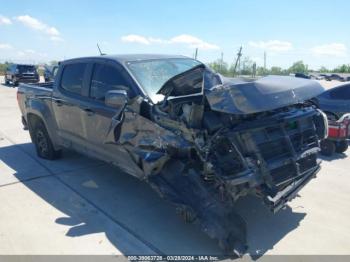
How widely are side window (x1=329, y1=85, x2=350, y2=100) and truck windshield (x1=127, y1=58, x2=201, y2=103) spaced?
195 inches

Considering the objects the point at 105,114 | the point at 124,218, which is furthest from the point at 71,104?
the point at 124,218

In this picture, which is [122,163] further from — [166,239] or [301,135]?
[301,135]

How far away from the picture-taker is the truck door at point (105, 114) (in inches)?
172

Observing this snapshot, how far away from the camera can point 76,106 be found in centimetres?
520

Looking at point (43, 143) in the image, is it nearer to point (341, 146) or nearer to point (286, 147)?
point (286, 147)

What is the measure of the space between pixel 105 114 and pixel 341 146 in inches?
204

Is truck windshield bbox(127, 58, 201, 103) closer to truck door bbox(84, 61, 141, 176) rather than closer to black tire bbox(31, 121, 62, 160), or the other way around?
truck door bbox(84, 61, 141, 176)

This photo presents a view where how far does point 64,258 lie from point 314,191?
Result: 3.62m

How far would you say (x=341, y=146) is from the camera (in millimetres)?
7121

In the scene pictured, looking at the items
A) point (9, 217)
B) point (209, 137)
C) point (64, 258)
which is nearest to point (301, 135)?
point (209, 137)

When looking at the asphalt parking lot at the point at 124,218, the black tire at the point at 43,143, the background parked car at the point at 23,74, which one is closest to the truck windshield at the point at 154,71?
the asphalt parking lot at the point at 124,218

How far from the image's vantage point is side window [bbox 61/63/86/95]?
5.30 m

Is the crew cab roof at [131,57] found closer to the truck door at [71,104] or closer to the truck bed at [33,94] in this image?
the truck door at [71,104]

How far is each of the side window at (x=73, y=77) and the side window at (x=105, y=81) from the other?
370mm
